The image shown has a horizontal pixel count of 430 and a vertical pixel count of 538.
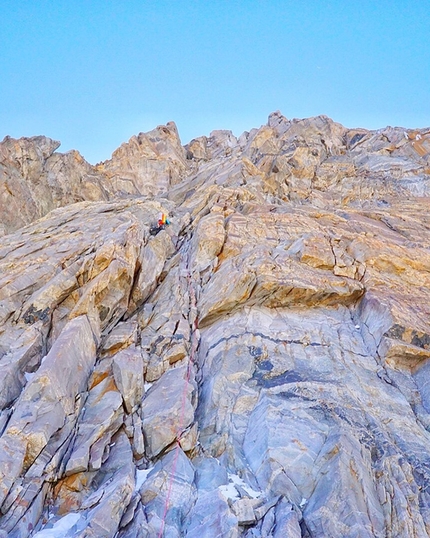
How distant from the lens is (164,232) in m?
26.8

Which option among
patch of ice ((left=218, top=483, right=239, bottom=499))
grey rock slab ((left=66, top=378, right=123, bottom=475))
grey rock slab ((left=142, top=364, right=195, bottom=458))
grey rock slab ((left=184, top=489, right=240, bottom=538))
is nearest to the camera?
grey rock slab ((left=184, top=489, right=240, bottom=538))

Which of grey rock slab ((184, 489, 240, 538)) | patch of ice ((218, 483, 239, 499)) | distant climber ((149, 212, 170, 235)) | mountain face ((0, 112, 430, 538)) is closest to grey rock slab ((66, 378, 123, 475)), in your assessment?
mountain face ((0, 112, 430, 538))

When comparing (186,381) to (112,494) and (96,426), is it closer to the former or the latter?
(96,426)

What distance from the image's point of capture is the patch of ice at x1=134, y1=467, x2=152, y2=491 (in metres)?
12.3

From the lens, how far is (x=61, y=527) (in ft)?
36.5

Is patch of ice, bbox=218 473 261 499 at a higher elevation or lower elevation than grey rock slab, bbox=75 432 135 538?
lower

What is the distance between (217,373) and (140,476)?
17.3ft

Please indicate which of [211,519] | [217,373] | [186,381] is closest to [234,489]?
[211,519]

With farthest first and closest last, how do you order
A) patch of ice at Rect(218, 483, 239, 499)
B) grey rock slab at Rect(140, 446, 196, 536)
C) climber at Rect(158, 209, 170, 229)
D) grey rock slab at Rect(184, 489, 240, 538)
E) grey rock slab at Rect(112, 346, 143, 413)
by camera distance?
climber at Rect(158, 209, 170, 229) → grey rock slab at Rect(112, 346, 143, 413) → patch of ice at Rect(218, 483, 239, 499) → grey rock slab at Rect(140, 446, 196, 536) → grey rock slab at Rect(184, 489, 240, 538)

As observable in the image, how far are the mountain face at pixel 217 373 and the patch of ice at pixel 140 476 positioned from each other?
0.34 ft

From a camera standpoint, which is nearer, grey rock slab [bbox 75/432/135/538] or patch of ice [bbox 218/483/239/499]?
grey rock slab [bbox 75/432/135/538]

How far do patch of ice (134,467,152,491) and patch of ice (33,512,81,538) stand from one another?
1.90 metres

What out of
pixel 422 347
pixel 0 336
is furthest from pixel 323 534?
pixel 0 336

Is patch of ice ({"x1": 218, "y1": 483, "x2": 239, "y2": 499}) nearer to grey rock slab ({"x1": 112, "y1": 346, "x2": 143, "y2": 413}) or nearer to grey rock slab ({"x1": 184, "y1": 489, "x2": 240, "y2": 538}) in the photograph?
grey rock slab ({"x1": 184, "y1": 489, "x2": 240, "y2": 538})
